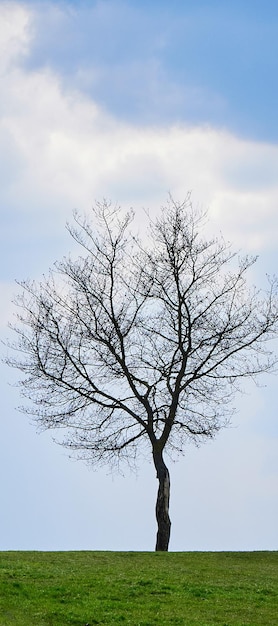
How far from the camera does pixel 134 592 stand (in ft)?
67.0

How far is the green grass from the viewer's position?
18484 millimetres

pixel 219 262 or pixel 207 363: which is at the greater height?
pixel 219 262

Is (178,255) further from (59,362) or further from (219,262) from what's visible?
(59,362)

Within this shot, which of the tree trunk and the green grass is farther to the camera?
the tree trunk

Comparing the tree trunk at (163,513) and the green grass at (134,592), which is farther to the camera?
the tree trunk at (163,513)

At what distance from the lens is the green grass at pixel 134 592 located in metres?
18.5

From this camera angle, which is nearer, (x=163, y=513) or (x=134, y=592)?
(x=134, y=592)

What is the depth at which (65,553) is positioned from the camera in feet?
92.3

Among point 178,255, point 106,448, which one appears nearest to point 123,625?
point 106,448

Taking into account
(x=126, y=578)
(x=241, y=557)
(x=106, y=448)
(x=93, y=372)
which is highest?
(x=93, y=372)

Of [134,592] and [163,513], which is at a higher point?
[163,513]

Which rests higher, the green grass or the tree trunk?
the tree trunk

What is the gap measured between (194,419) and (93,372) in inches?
172

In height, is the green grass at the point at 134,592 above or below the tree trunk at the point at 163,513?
below
